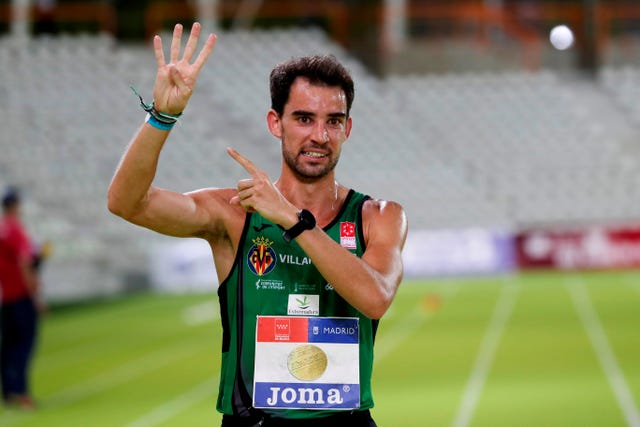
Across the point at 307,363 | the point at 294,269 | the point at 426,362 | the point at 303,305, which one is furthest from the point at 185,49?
the point at 426,362

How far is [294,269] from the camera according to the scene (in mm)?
3584

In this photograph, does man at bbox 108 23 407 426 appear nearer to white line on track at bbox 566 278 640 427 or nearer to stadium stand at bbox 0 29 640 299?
white line on track at bbox 566 278 640 427

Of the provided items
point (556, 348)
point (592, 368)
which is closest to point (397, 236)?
point (592, 368)

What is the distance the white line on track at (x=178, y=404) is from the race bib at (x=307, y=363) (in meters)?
6.07

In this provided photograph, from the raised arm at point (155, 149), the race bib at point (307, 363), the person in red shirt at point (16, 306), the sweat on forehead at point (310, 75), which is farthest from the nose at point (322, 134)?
the person in red shirt at point (16, 306)

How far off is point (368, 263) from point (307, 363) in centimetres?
40

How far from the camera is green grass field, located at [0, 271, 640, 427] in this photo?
32.5 feet

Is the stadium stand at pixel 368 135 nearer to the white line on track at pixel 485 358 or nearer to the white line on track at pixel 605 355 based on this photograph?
the white line on track at pixel 485 358

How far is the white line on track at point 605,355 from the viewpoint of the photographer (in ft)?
32.1

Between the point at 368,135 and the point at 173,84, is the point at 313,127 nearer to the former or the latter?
the point at 173,84

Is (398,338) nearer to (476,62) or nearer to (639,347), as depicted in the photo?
(639,347)

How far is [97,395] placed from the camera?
449 inches

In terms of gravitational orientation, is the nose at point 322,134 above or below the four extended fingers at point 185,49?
below

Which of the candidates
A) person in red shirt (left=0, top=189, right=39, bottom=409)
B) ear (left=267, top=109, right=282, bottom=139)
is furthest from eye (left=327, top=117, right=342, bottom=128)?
person in red shirt (left=0, top=189, right=39, bottom=409)
